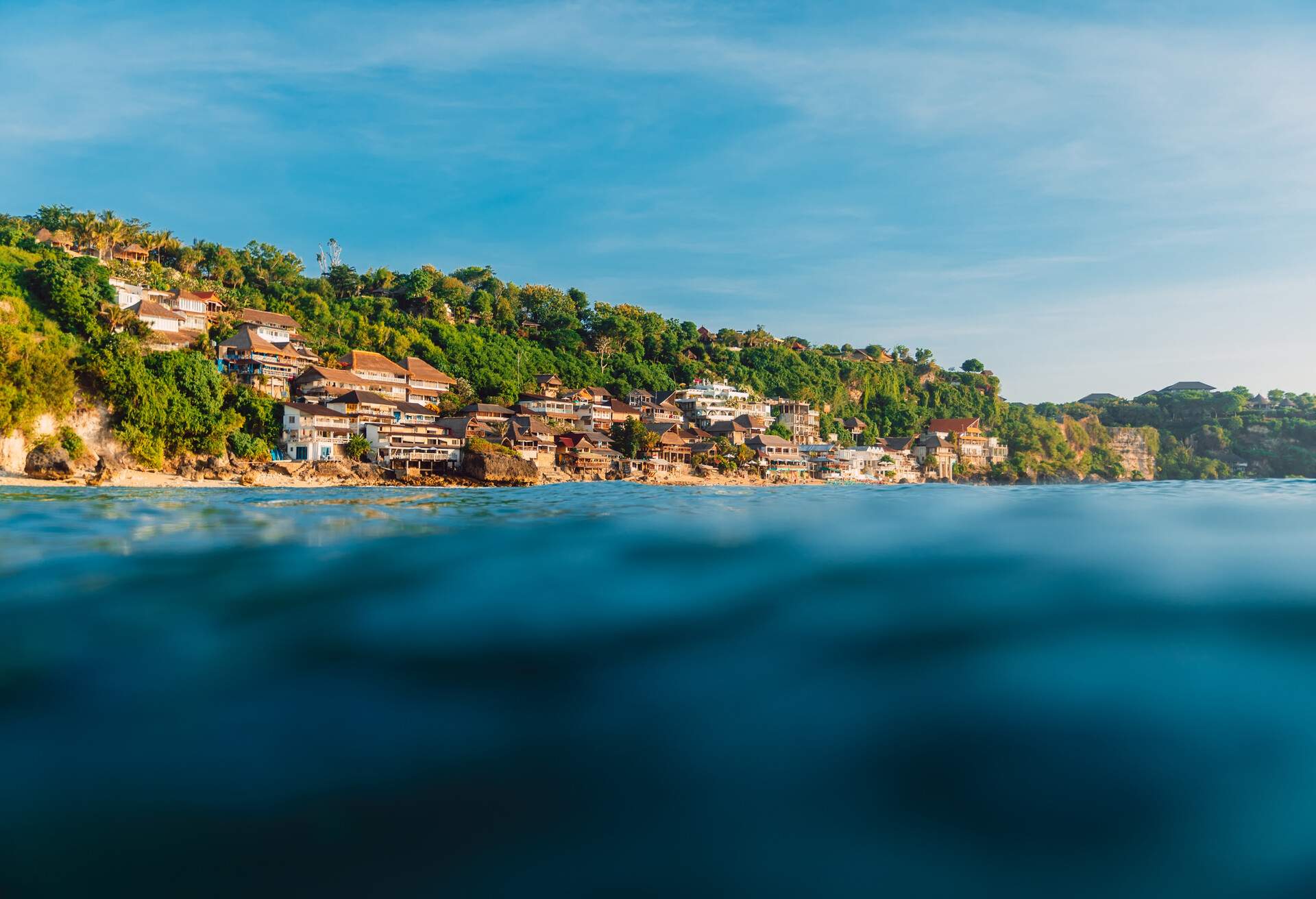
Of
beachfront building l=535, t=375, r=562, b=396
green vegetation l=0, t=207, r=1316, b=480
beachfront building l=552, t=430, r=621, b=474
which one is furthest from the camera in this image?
beachfront building l=535, t=375, r=562, b=396

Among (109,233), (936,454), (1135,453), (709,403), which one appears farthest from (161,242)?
(1135,453)

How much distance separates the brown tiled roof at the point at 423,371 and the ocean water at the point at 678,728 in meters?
57.6

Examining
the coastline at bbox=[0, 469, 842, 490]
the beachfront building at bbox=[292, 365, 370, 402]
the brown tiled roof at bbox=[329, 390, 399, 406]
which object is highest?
the beachfront building at bbox=[292, 365, 370, 402]

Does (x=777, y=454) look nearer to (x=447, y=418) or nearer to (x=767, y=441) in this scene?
(x=767, y=441)

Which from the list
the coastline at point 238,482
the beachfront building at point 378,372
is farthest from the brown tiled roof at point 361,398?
the coastline at point 238,482

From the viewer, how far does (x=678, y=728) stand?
383cm

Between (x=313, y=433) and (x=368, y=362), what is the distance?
12556 mm

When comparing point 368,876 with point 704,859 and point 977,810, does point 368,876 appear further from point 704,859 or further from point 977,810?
point 977,810

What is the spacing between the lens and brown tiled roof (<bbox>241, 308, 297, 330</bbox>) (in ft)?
194

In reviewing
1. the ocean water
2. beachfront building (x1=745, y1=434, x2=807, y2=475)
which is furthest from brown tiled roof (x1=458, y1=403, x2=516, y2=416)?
the ocean water

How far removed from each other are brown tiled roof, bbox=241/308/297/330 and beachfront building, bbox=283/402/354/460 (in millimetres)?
13837

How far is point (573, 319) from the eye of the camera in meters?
93.4

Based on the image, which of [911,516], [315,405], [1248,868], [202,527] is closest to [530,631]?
[1248,868]

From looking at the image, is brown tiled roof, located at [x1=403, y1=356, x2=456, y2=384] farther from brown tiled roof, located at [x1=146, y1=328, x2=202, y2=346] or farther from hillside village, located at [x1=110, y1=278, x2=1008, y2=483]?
brown tiled roof, located at [x1=146, y1=328, x2=202, y2=346]
